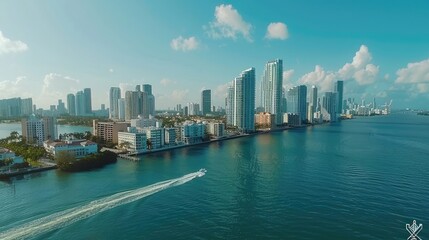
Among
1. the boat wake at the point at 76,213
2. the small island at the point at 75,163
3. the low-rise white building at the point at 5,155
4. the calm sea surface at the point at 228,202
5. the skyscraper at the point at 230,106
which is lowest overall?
the calm sea surface at the point at 228,202

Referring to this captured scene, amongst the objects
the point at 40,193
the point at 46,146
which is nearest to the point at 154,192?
the point at 40,193

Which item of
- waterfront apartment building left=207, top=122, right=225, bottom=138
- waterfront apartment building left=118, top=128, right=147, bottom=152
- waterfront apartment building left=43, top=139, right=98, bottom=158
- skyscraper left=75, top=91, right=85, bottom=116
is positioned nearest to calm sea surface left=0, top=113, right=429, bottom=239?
waterfront apartment building left=43, top=139, right=98, bottom=158

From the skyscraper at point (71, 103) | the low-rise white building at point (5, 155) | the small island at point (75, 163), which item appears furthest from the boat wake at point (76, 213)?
the skyscraper at point (71, 103)

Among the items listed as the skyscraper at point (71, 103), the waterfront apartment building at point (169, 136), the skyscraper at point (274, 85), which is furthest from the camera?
the skyscraper at point (71, 103)

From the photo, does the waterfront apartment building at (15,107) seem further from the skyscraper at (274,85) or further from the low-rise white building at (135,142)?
the low-rise white building at (135,142)

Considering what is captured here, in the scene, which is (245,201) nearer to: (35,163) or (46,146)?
(35,163)

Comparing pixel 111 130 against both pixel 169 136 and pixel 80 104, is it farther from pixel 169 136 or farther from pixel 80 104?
pixel 80 104

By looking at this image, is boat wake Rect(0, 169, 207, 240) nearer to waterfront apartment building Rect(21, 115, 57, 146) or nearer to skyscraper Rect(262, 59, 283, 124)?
waterfront apartment building Rect(21, 115, 57, 146)
